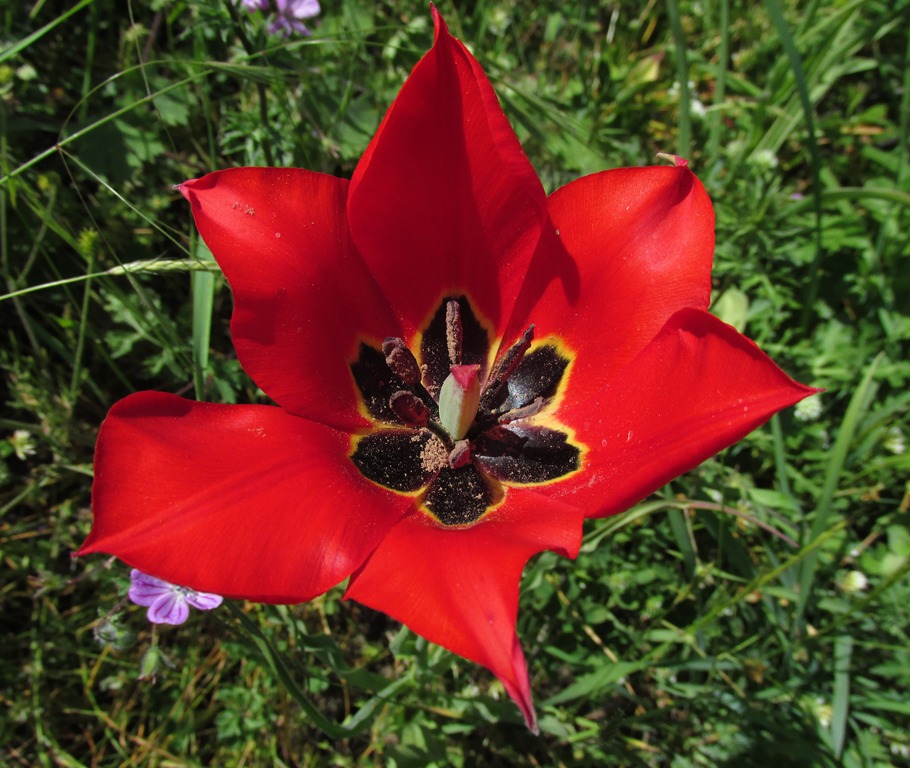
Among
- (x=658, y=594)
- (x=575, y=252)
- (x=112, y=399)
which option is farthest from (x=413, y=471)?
(x=112, y=399)

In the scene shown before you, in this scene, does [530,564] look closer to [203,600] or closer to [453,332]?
[453,332]

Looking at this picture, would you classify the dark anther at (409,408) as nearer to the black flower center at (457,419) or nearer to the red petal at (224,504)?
the black flower center at (457,419)

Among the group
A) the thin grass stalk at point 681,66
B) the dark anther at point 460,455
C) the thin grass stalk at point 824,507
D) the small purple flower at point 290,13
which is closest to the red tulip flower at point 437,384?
the dark anther at point 460,455

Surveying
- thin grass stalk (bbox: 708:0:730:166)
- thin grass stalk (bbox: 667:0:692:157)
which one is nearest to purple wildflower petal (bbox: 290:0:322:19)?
thin grass stalk (bbox: 667:0:692:157)

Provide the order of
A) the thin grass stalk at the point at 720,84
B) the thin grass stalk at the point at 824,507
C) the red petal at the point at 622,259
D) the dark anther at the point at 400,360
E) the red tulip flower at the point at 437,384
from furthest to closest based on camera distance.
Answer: the thin grass stalk at the point at 720,84 → the thin grass stalk at the point at 824,507 → the dark anther at the point at 400,360 → the red petal at the point at 622,259 → the red tulip flower at the point at 437,384

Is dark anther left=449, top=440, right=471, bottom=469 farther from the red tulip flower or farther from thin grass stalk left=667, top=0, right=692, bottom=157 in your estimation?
thin grass stalk left=667, top=0, right=692, bottom=157

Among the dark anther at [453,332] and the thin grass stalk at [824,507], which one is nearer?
the dark anther at [453,332]

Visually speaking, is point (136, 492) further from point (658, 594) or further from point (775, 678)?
point (775, 678)
